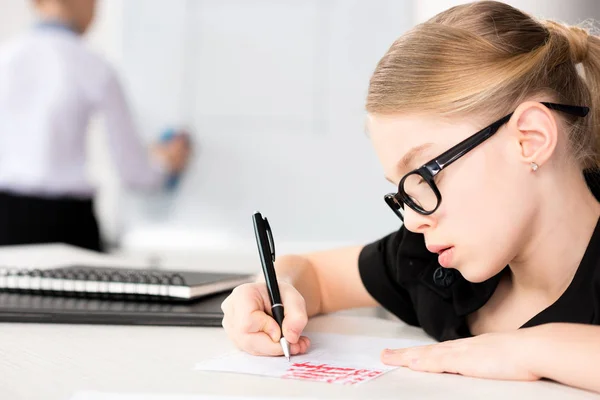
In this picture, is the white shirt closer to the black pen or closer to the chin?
the black pen

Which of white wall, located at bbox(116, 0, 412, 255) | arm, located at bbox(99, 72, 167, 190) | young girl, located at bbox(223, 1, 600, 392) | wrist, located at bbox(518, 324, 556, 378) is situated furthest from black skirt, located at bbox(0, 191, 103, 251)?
wrist, located at bbox(518, 324, 556, 378)

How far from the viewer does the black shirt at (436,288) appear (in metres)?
0.87

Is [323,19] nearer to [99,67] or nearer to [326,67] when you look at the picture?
[326,67]

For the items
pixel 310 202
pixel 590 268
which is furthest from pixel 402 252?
pixel 310 202

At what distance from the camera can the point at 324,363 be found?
2.60ft

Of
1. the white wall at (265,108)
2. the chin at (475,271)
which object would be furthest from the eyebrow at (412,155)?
the white wall at (265,108)

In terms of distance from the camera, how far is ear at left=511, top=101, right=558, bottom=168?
86 cm

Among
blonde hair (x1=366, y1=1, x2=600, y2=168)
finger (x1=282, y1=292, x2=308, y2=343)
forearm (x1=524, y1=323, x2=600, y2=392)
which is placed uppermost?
blonde hair (x1=366, y1=1, x2=600, y2=168)

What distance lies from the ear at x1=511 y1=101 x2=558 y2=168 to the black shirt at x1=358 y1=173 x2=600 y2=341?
0.12 meters

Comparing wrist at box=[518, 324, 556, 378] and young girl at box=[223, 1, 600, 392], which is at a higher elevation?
young girl at box=[223, 1, 600, 392]

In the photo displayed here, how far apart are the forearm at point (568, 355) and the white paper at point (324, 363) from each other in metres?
0.14

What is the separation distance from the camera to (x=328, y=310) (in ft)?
3.82

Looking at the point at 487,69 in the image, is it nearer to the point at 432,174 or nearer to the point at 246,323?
the point at 432,174

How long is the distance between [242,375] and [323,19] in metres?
2.44
